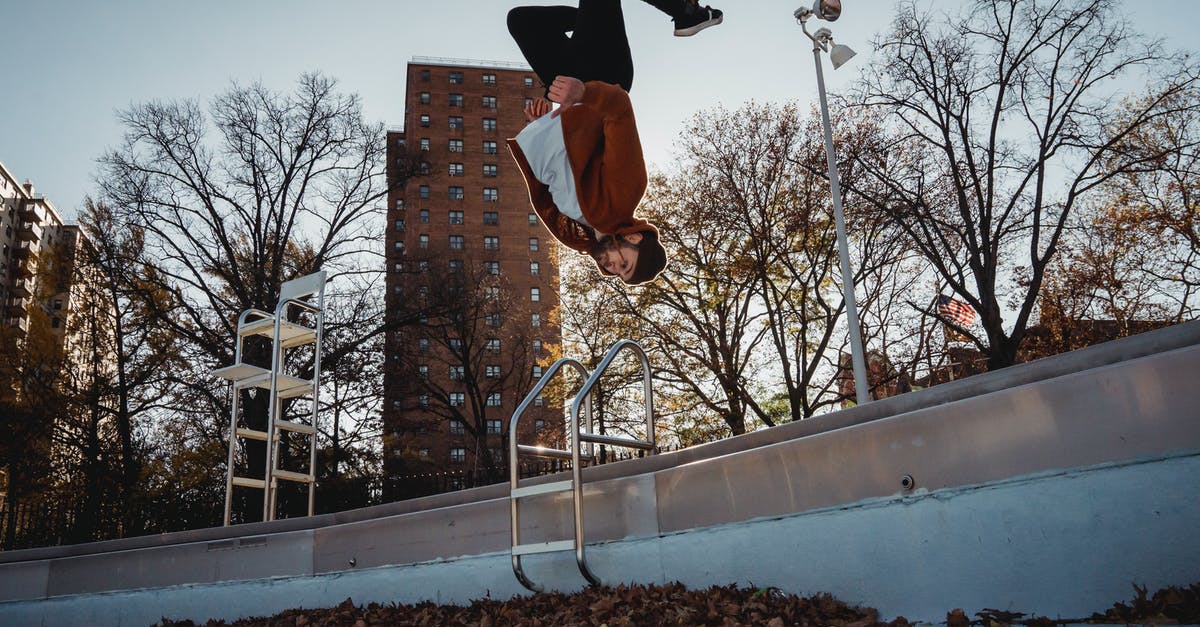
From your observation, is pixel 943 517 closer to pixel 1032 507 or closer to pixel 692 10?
pixel 1032 507

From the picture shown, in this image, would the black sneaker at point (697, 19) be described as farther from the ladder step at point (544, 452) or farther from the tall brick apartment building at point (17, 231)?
the tall brick apartment building at point (17, 231)

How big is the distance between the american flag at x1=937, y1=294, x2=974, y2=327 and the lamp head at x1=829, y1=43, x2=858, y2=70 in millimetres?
6330

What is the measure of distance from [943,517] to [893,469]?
0.29m

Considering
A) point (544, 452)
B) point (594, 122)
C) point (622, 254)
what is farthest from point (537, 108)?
point (544, 452)

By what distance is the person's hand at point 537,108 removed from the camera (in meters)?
4.47

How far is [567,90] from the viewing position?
402 centimetres

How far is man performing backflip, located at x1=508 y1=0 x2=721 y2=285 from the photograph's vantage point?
13.7 ft

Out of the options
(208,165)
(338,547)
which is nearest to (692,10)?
(338,547)

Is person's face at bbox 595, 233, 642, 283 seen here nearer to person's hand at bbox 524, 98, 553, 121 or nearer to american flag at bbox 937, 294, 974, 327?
person's hand at bbox 524, 98, 553, 121

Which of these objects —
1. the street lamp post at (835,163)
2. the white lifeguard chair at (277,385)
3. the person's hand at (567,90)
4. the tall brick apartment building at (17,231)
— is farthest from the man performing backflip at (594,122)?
the tall brick apartment building at (17,231)

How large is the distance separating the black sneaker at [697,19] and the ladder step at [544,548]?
2.84 metres

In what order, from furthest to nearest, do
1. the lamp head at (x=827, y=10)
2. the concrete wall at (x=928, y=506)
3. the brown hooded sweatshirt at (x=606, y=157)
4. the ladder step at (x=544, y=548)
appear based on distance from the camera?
the lamp head at (x=827, y=10) → the ladder step at (x=544, y=548) → the brown hooded sweatshirt at (x=606, y=157) → the concrete wall at (x=928, y=506)

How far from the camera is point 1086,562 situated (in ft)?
10.5

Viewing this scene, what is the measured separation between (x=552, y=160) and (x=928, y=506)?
250 cm
